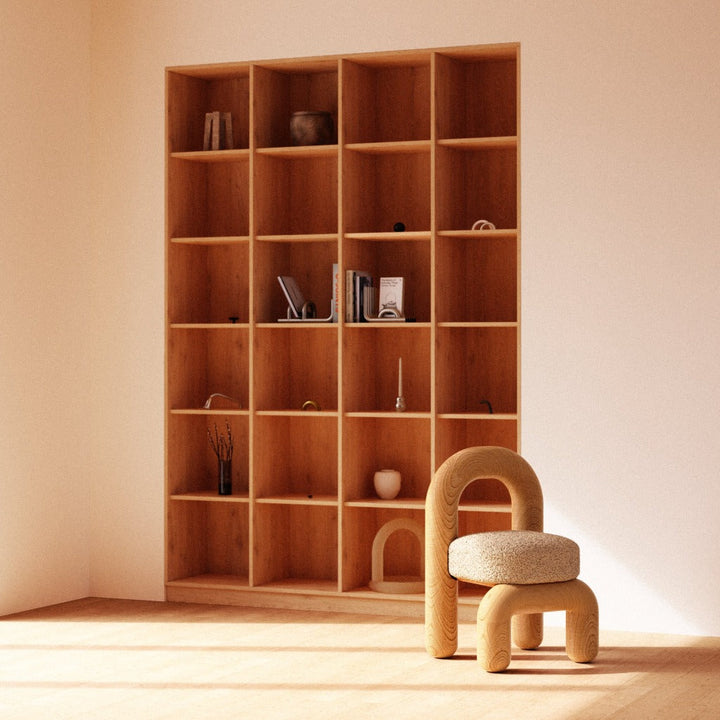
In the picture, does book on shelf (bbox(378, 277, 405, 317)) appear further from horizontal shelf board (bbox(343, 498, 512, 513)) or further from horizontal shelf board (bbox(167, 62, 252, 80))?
horizontal shelf board (bbox(167, 62, 252, 80))

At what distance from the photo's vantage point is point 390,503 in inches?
259

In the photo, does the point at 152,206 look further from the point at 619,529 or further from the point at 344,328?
the point at 619,529

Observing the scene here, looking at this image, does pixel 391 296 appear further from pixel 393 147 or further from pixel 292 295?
pixel 393 147

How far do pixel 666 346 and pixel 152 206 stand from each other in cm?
275

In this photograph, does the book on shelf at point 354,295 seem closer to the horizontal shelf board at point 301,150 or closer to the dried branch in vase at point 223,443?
the horizontal shelf board at point 301,150

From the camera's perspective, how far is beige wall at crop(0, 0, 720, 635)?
6000 millimetres

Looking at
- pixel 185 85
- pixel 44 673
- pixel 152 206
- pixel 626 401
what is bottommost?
pixel 44 673

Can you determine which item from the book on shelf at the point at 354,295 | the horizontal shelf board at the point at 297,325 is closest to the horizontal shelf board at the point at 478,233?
the book on shelf at the point at 354,295

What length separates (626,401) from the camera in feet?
20.0

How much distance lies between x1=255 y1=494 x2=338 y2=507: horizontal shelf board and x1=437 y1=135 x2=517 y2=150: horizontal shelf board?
1.86m

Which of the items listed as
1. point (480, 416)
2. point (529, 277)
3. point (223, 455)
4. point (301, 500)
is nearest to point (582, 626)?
point (480, 416)

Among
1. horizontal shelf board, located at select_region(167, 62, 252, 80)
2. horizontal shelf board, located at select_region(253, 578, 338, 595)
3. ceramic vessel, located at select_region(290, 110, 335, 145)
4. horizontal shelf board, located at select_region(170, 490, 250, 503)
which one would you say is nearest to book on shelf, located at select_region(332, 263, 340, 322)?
ceramic vessel, located at select_region(290, 110, 335, 145)

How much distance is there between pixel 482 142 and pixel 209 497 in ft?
7.44

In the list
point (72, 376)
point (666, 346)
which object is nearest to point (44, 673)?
point (72, 376)
